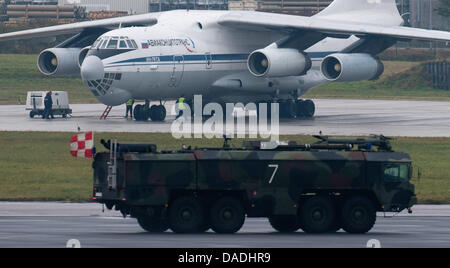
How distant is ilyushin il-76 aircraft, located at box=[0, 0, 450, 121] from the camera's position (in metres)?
50.1

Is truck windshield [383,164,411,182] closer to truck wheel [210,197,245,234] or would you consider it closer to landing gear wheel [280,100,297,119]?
truck wheel [210,197,245,234]

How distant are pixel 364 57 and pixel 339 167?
31352 mm

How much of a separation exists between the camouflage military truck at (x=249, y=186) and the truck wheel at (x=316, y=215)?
21 mm

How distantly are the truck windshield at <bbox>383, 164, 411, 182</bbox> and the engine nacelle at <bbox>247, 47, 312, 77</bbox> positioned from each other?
28601mm

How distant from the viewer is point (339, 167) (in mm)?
22969

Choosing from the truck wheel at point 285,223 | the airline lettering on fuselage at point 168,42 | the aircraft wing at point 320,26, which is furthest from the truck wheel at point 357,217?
the aircraft wing at point 320,26

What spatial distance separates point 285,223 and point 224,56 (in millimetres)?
30940

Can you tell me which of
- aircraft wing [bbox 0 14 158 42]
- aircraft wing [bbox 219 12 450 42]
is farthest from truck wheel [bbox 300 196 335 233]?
aircraft wing [bbox 0 14 158 42]

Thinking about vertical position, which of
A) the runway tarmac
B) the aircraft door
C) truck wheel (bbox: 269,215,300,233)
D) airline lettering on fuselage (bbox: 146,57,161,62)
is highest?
airline lettering on fuselage (bbox: 146,57,161,62)

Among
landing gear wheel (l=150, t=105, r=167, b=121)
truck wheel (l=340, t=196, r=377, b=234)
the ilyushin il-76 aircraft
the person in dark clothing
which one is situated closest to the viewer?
truck wheel (l=340, t=196, r=377, b=234)

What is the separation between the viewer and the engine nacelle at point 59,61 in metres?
56.0

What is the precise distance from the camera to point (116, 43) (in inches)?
1964
